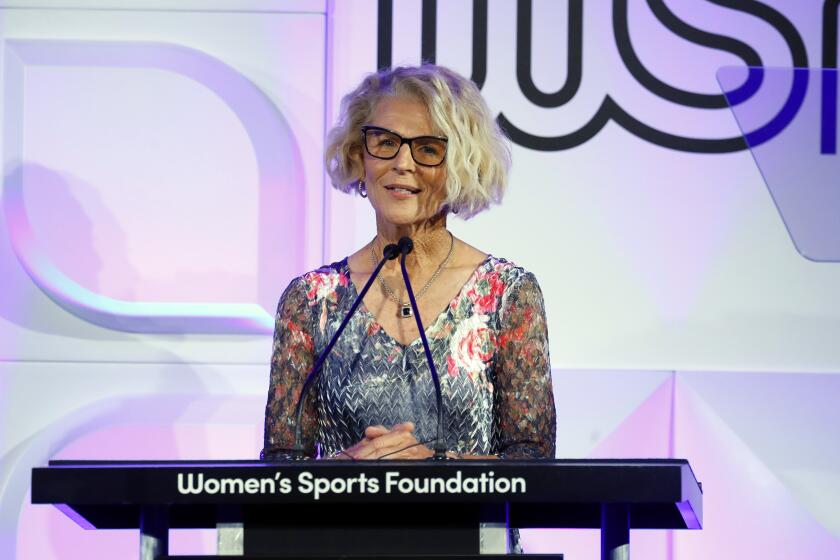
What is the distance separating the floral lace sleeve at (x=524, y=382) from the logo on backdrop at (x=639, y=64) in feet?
4.01

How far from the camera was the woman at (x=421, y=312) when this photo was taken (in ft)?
6.99

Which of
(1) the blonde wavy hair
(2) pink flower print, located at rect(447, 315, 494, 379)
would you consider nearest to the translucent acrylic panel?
(1) the blonde wavy hair

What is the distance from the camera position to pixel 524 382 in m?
2.10

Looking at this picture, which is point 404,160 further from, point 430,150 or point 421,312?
point 421,312

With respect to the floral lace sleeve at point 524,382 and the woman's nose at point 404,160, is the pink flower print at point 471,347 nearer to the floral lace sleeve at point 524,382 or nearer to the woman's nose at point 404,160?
the floral lace sleeve at point 524,382

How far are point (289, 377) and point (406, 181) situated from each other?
0.41 metres

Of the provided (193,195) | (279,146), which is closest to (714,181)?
(279,146)

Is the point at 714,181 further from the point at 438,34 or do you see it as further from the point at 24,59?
the point at 24,59

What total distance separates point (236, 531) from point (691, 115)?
7.02 feet

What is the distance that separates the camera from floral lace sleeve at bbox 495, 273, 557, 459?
6.79 feet

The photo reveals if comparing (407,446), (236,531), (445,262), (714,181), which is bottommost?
(236,531)

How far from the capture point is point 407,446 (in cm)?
→ 188

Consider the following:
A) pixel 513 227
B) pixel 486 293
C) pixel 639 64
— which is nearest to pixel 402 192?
pixel 486 293
